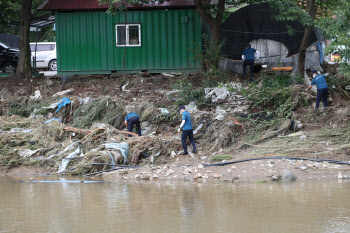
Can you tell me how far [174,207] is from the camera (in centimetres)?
885

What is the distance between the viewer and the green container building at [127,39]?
20.4m

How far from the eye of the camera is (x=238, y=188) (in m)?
10.6

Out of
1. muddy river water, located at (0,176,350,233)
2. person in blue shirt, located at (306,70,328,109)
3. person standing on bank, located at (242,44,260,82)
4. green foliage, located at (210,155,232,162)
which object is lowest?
muddy river water, located at (0,176,350,233)

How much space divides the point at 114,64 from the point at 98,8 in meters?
2.56

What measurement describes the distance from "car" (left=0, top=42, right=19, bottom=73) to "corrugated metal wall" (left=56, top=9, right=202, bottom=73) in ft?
13.5

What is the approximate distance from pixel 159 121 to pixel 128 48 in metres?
5.69

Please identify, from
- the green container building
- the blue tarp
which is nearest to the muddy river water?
the blue tarp

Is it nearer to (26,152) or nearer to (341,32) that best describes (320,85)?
(341,32)

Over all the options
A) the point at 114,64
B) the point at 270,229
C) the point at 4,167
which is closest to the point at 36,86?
the point at 114,64

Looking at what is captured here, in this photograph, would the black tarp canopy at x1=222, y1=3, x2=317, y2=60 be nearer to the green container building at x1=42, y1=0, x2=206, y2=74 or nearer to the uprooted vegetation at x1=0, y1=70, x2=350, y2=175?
the green container building at x1=42, y1=0, x2=206, y2=74

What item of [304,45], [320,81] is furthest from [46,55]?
[320,81]

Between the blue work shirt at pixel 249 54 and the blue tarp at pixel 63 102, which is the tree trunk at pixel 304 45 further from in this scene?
the blue tarp at pixel 63 102

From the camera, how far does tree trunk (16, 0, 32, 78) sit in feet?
70.4

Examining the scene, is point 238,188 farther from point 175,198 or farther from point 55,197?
point 55,197
